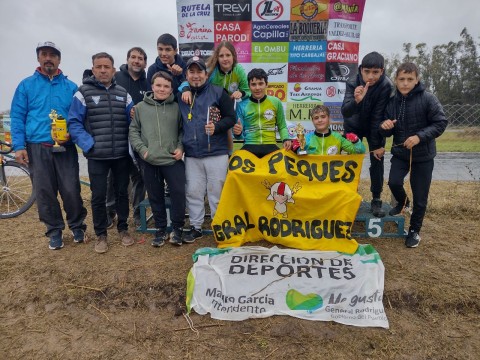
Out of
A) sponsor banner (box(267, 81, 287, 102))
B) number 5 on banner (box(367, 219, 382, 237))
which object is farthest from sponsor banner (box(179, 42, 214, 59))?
number 5 on banner (box(367, 219, 382, 237))

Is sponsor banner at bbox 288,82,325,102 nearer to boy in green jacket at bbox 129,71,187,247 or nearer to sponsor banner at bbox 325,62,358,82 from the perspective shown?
sponsor banner at bbox 325,62,358,82

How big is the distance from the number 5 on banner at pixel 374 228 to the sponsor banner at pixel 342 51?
2.57 meters

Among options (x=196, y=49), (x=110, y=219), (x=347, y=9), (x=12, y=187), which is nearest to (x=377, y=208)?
(x=347, y=9)

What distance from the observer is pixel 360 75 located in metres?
3.92

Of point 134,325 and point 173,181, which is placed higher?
point 173,181

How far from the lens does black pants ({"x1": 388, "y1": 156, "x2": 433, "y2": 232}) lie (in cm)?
367

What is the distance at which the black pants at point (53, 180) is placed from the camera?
3.74 m

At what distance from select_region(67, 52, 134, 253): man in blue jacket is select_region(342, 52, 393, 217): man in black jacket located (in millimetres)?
2570

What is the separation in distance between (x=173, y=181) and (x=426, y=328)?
271 centimetres

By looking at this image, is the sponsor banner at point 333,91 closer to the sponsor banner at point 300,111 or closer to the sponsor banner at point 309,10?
the sponsor banner at point 300,111

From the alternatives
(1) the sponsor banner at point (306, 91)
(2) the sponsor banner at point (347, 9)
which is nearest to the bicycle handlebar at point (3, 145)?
(1) the sponsor banner at point (306, 91)

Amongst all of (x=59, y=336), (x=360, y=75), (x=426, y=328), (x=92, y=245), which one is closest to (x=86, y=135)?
(x=92, y=245)

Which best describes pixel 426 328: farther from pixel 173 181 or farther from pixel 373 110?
pixel 173 181

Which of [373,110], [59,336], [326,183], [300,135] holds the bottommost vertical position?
[59,336]
